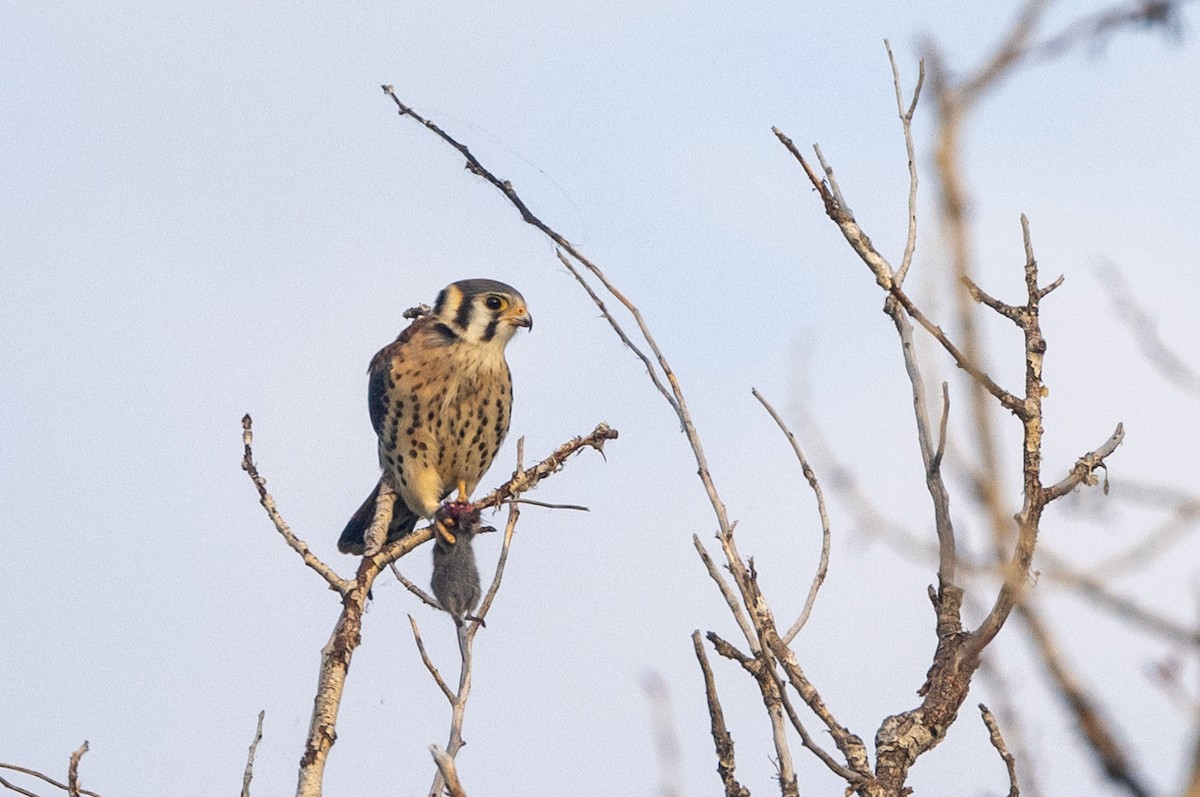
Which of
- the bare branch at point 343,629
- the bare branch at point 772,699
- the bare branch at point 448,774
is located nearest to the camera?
the bare branch at point 448,774

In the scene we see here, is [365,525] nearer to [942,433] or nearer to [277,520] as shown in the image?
[277,520]

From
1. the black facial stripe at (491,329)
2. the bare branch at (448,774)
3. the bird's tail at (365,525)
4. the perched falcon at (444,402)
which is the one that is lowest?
the bare branch at (448,774)

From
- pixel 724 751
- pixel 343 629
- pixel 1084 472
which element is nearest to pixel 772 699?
pixel 724 751

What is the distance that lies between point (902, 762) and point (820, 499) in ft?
1.66

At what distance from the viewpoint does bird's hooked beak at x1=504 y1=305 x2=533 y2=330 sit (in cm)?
539

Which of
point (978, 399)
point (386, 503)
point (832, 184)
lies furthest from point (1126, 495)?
point (386, 503)

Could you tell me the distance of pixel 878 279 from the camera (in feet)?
6.45

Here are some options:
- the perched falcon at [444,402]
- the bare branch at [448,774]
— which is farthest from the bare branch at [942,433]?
the perched falcon at [444,402]

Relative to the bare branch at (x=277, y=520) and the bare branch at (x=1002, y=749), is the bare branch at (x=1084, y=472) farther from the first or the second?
the bare branch at (x=277, y=520)

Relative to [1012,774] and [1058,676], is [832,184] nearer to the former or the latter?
[1012,774]

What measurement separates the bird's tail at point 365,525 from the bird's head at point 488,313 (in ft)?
2.15

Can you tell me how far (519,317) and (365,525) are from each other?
0.92 m

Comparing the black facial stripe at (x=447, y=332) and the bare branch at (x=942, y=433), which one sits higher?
the black facial stripe at (x=447, y=332)

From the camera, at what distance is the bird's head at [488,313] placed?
542 centimetres
